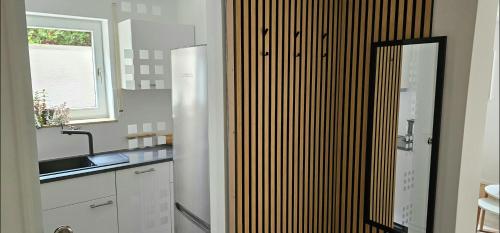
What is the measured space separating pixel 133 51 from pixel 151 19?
0.46 m

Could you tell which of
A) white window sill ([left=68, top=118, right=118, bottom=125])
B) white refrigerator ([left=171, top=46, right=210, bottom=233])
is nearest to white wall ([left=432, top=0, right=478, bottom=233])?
white refrigerator ([left=171, top=46, right=210, bottom=233])

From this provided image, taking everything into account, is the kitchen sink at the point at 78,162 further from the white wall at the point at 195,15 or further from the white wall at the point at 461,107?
the white wall at the point at 461,107

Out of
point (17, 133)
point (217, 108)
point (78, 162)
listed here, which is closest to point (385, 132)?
point (217, 108)

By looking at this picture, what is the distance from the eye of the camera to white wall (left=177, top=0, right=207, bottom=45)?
2936 mm

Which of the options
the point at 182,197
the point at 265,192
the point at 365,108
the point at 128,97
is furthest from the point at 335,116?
the point at 128,97

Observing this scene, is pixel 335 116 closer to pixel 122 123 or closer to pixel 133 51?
pixel 133 51

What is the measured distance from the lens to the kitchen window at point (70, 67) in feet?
8.49

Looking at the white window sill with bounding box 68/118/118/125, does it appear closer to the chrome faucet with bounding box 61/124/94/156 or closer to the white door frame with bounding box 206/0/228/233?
the chrome faucet with bounding box 61/124/94/156

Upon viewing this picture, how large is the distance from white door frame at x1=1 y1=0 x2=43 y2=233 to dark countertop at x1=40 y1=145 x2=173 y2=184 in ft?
5.26

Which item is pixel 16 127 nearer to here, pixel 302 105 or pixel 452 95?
pixel 302 105

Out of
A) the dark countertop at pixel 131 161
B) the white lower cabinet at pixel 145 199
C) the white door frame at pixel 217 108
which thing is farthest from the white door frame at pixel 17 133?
the white lower cabinet at pixel 145 199

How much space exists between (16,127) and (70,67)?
2.23 meters

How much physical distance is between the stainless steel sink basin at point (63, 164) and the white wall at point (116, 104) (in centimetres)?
5

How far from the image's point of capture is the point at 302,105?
1626 millimetres
